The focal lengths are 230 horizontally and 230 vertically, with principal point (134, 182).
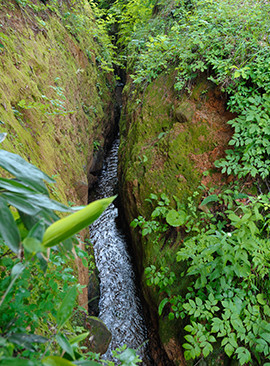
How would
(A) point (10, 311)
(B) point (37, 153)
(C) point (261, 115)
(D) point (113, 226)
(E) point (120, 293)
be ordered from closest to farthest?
(A) point (10, 311)
(B) point (37, 153)
(C) point (261, 115)
(E) point (120, 293)
(D) point (113, 226)

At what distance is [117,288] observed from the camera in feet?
14.1

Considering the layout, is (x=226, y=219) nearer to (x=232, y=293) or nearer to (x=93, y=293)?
(x=232, y=293)

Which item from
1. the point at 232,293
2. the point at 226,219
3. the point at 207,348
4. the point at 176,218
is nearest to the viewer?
the point at 207,348

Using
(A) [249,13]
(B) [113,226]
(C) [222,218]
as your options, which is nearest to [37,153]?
(C) [222,218]

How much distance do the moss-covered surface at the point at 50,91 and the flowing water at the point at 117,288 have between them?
144 cm

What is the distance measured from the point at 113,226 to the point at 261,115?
13.0 feet

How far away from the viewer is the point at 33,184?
752 mm

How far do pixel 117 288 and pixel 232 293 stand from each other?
2.39 m

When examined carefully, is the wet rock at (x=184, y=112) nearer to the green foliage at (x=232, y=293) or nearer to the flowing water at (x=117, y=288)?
the green foliage at (x=232, y=293)

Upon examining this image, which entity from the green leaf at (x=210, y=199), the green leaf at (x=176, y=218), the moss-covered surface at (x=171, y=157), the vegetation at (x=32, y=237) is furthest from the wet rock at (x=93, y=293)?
the vegetation at (x=32, y=237)

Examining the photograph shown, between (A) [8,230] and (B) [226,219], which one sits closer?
(A) [8,230]

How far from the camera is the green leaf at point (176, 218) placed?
3.38 m

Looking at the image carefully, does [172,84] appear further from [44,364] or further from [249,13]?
[44,364]

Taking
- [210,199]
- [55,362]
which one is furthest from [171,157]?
[55,362]
